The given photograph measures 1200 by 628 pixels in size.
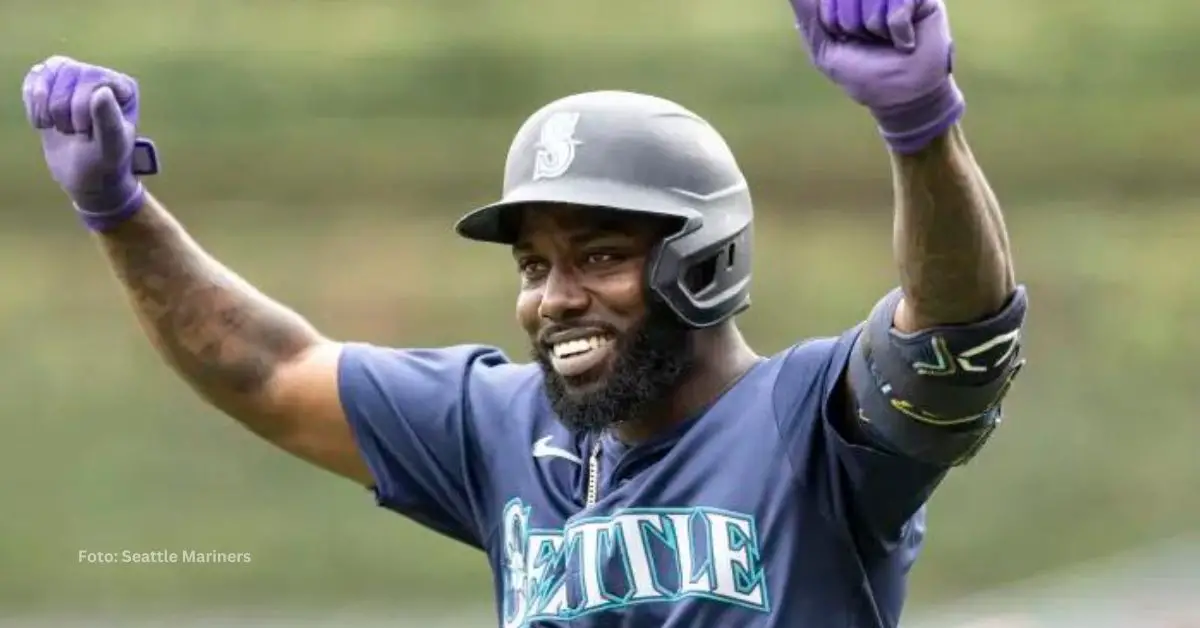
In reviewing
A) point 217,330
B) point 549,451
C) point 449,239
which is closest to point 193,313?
point 217,330

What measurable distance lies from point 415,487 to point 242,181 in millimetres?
6754

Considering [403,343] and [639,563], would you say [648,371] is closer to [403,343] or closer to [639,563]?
[639,563]

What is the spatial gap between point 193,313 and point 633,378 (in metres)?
0.68

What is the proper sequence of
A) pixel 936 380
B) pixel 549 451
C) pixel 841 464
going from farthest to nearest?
1. pixel 549 451
2. pixel 841 464
3. pixel 936 380

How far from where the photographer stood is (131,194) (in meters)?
2.53

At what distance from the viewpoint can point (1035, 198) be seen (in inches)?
342

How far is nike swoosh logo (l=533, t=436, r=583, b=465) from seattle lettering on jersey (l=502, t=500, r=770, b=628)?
0.10 meters

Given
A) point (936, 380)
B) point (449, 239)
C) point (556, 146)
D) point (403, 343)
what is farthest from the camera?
A: point (449, 239)

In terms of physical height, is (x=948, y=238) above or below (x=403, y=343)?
above

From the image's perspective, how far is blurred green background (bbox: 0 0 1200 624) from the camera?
723 cm

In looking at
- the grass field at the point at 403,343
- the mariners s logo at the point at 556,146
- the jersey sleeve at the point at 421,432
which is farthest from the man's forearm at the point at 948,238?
the grass field at the point at 403,343

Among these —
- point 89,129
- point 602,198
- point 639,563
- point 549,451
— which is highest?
point 89,129

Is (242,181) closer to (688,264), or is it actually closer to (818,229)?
(818,229)

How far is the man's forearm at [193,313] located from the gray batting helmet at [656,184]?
1.27ft
